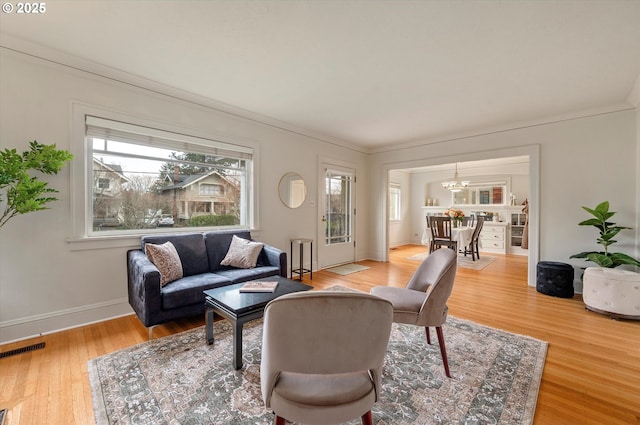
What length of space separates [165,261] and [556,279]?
4.88 meters

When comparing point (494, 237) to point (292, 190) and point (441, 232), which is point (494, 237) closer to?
point (441, 232)

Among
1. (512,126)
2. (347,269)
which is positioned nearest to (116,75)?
(347,269)

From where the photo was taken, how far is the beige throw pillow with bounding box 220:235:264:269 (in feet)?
10.8

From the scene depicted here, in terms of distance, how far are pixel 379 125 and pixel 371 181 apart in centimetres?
194

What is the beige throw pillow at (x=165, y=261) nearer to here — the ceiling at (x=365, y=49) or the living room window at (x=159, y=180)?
the living room window at (x=159, y=180)

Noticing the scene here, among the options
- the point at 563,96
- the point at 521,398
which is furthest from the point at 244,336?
the point at 563,96

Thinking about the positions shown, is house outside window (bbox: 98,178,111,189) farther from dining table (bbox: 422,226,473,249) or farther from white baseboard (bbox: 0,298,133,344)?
dining table (bbox: 422,226,473,249)

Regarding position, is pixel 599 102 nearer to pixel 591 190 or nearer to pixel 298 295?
pixel 591 190

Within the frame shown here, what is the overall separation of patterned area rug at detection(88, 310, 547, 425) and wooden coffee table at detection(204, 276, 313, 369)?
174 mm

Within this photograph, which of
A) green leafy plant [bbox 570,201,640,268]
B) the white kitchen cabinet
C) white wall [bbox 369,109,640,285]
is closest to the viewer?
green leafy plant [bbox 570,201,640,268]

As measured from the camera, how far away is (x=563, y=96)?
3.32 metres

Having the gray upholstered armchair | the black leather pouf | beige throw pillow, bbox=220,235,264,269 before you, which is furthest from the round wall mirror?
the black leather pouf

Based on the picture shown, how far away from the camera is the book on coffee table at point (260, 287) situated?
2.29 m

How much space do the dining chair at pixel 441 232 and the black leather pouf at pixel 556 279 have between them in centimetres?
197
